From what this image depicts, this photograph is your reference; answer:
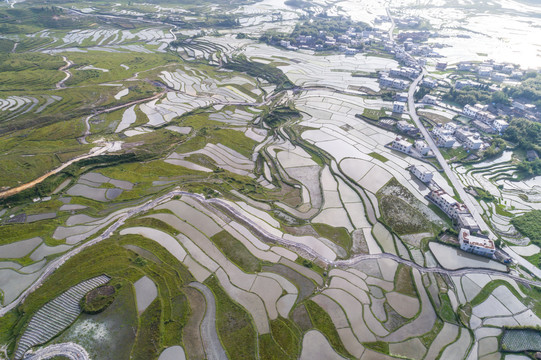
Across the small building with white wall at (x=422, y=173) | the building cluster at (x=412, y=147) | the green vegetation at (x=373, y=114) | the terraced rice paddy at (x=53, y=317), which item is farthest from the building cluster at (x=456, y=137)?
the terraced rice paddy at (x=53, y=317)

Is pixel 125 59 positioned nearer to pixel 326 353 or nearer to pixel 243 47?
pixel 243 47

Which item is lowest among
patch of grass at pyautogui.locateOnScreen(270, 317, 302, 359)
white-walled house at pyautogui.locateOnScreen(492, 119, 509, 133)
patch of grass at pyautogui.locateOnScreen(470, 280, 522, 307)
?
patch of grass at pyautogui.locateOnScreen(470, 280, 522, 307)

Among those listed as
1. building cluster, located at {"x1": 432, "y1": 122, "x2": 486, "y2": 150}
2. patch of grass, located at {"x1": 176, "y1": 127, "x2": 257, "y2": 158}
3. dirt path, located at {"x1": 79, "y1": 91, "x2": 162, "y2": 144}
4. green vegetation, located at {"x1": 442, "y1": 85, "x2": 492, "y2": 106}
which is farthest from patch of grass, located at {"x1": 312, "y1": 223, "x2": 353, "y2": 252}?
green vegetation, located at {"x1": 442, "y1": 85, "x2": 492, "y2": 106}

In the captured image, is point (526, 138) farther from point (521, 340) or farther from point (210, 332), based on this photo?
point (210, 332)

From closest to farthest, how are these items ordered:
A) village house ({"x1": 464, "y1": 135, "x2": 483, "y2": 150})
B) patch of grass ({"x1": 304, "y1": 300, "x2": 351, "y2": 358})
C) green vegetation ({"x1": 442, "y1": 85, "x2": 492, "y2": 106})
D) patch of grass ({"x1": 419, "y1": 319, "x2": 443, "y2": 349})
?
1. patch of grass ({"x1": 304, "y1": 300, "x2": 351, "y2": 358})
2. patch of grass ({"x1": 419, "y1": 319, "x2": 443, "y2": 349})
3. village house ({"x1": 464, "y1": 135, "x2": 483, "y2": 150})
4. green vegetation ({"x1": 442, "y1": 85, "x2": 492, "y2": 106})

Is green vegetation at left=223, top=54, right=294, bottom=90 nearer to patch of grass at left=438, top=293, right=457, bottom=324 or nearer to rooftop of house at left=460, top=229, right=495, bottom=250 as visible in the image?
rooftop of house at left=460, top=229, right=495, bottom=250

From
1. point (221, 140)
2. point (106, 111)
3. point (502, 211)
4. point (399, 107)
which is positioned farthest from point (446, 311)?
point (106, 111)
